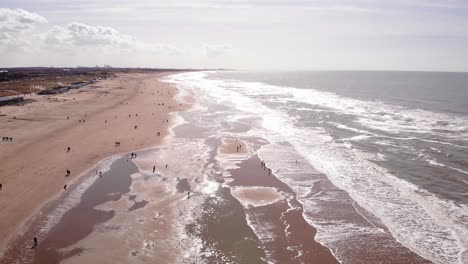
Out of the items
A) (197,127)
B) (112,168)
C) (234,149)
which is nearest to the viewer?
(112,168)

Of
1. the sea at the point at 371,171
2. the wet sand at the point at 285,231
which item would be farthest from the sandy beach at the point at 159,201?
A: the sea at the point at 371,171

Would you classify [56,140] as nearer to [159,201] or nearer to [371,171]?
[159,201]

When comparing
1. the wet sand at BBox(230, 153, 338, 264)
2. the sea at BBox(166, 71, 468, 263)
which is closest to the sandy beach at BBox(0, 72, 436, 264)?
the wet sand at BBox(230, 153, 338, 264)

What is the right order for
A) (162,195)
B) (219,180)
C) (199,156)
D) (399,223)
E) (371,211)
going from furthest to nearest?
(199,156) → (219,180) → (162,195) → (371,211) → (399,223)

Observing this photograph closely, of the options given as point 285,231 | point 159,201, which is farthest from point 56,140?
point 285,231

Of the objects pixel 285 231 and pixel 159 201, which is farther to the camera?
pixel 159 201

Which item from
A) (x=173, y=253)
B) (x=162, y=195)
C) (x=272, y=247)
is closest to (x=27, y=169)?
(x=162, y=195)

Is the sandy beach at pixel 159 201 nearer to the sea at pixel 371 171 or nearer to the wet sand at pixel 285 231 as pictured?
the wet sand at pixel 285 231

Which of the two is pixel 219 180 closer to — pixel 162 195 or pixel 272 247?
pixel 162 195

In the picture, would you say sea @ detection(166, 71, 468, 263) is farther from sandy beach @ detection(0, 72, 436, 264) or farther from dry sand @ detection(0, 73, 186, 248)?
dry sand @ detection(0, 73, 186, 248)
